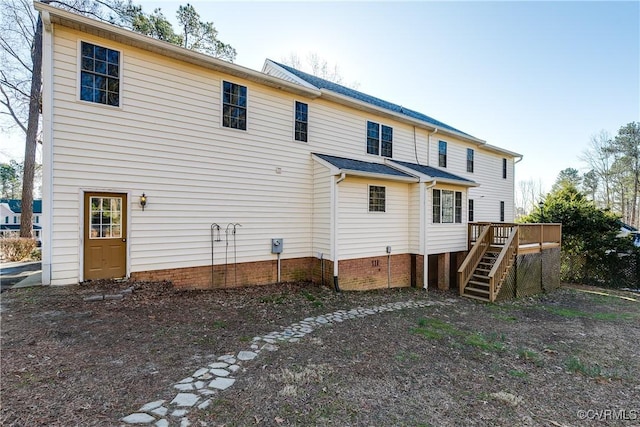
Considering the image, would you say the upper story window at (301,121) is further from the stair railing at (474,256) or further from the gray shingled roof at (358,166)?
the stair railing at (474,256)

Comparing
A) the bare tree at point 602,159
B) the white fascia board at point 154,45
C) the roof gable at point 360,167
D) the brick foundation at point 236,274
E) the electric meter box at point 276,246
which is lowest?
the brick foundation at point 236,274

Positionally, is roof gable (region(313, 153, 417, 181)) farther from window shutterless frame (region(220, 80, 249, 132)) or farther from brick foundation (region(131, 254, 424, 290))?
brick foundation (region(131, 254, 424, 290))

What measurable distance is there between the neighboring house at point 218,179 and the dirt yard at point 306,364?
1.37 m

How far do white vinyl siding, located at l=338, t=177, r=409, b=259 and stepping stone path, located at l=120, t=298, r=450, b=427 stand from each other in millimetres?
3642

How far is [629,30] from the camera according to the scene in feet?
36.5

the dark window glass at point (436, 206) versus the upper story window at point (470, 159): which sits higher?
the upper story window at point (470, 159)

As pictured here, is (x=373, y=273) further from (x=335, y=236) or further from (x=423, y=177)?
(x=423, y=177)

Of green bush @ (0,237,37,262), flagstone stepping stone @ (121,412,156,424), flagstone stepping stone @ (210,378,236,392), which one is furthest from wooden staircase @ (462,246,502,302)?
green bush @ (0,237,37,262)

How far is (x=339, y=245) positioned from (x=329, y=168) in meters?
2.46

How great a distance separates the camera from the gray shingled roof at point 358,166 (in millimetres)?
9125

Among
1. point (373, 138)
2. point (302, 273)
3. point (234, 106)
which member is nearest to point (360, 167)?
point (373, 138)

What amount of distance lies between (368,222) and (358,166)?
1.96 metres

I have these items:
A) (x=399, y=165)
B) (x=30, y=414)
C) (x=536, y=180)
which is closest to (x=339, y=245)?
(x=399, y=165)

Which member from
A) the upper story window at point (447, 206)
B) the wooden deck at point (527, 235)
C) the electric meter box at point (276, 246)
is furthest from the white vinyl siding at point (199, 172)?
the wooden deck at point (527, 235)
